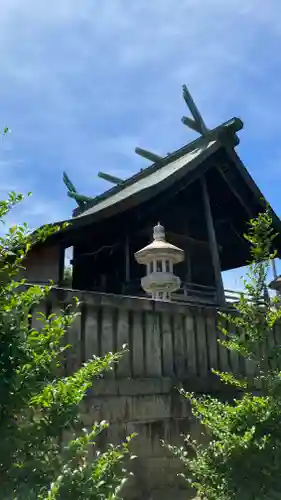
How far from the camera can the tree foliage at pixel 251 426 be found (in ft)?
10.7

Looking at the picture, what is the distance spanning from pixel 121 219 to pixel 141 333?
5.85m

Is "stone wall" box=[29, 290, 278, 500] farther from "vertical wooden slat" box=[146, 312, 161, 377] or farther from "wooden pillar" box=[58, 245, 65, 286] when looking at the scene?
"wooden pillar" box=[58, 245, 65, 286]

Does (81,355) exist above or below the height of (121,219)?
below

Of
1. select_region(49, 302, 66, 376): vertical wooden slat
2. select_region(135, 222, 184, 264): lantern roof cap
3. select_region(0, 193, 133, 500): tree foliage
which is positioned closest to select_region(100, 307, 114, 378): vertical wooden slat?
select_region(49, 302, 66, 376): vertical wooden slat

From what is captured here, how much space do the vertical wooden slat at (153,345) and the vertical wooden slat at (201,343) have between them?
0.53 meters

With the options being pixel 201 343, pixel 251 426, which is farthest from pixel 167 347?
pixel 251 426

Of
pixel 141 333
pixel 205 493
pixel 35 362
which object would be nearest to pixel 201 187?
pixel 141 333

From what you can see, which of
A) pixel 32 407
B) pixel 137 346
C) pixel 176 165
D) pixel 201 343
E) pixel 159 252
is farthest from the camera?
pixel 176 165

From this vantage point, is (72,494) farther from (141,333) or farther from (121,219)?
(121,219)

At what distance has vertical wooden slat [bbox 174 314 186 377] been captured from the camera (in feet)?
14.9

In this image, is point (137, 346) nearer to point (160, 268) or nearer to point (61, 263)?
point (160, 268)

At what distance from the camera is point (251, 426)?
3373 millimetres

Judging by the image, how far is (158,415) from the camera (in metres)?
4.21

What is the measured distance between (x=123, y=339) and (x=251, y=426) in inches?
53.1
